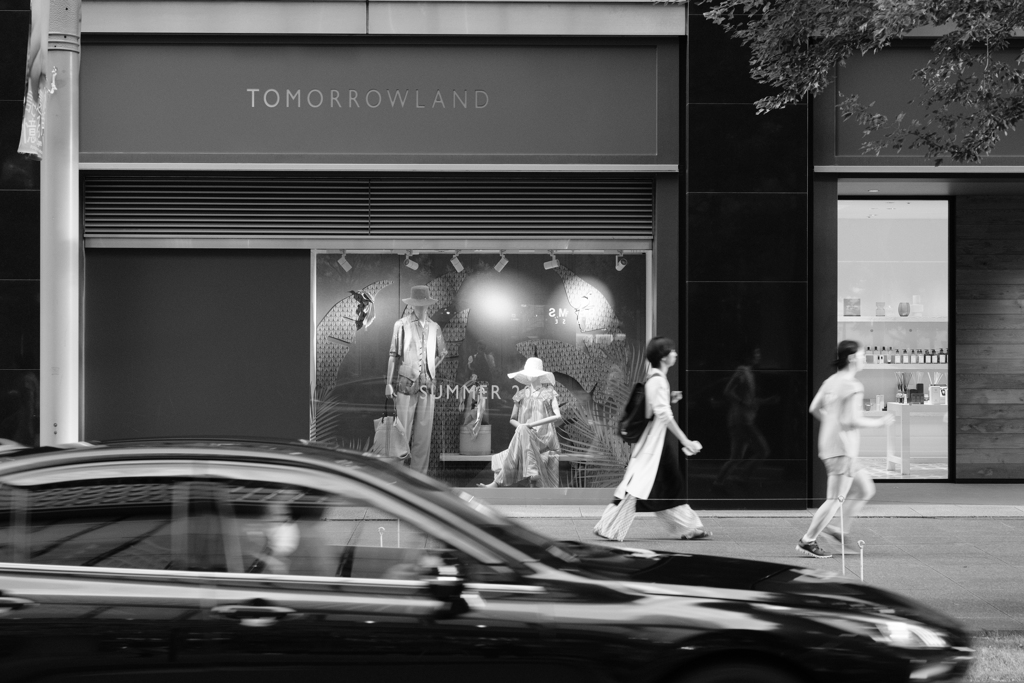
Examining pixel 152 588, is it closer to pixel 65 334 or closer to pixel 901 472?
pixel 65 334

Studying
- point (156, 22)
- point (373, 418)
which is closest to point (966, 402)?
point (373, 418)

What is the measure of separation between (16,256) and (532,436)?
19.3 ft

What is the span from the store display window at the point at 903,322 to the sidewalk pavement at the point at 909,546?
92.3 inches

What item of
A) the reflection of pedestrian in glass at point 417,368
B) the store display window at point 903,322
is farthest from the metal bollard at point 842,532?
the store display window at point 903,322

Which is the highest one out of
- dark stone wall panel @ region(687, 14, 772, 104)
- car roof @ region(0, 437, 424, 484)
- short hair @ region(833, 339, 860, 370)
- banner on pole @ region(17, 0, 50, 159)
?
dark stone wall panel @ region(687, 14, 772, 104)

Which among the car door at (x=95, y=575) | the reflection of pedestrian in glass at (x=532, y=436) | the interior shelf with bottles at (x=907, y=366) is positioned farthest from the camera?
the interior shelf with bottles at (x=907, y=366)

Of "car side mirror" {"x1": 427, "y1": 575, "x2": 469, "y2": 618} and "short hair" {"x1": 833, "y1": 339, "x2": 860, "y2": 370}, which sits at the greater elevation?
"short hair" {"x1": 833, "y1": 339, "x2": 860, "y2": 370}

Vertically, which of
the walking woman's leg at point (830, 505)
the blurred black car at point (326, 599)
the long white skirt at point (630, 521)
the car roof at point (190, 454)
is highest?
the car roof at point (190, 454)

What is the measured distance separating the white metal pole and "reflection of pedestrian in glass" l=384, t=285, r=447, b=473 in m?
5.05

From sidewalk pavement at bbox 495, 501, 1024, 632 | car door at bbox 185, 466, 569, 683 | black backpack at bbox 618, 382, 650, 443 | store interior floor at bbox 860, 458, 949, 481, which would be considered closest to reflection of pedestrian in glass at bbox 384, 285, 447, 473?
sidewalk pavement at bbox 495, 501, 1024, 632

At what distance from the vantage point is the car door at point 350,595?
3.63 metres

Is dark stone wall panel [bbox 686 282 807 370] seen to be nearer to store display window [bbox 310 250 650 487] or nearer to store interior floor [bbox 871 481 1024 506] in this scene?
store display window [bbox 310 250 650 487]

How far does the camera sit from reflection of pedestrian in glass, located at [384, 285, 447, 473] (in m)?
11.9

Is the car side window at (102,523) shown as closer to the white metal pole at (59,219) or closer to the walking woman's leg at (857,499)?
the white metal pole at (59,219)
